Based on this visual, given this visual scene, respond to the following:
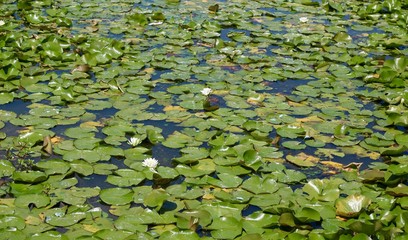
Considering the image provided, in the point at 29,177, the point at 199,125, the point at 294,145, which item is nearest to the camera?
the point at 29,177

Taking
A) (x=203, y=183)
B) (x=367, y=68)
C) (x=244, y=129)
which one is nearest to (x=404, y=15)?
(x=367, y=68)

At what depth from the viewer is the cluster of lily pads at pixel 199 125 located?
10.1 ft

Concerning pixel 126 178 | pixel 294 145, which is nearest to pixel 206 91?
pixel 294 145

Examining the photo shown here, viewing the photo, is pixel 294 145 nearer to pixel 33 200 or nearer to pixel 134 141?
pixel 134 141

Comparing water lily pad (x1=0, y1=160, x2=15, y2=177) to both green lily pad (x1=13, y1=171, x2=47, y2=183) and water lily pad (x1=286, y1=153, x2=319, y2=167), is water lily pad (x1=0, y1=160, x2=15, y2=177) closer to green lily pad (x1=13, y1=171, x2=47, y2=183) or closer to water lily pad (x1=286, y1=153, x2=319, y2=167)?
green lily pad (x1=13, y1=171, x2=47, y2=183)

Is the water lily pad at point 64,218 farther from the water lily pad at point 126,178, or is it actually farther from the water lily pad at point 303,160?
the water lily pad at point 303,160

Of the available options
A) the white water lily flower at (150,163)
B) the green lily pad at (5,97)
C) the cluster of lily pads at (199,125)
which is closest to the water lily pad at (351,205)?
the cluster of lily pads at (199,125)

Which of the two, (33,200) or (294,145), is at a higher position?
(33,200)

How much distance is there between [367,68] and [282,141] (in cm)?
167

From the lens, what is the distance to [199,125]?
410 centimetres

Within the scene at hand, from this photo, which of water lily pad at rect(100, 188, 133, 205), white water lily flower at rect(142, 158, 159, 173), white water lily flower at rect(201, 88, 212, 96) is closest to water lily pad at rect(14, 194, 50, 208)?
water lily pad at rect(100, 188, 133, 205)

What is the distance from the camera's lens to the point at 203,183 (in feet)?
11.2

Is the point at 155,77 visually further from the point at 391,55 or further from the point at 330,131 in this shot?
the point at 391,55

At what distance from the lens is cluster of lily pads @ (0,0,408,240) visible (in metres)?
3.07
